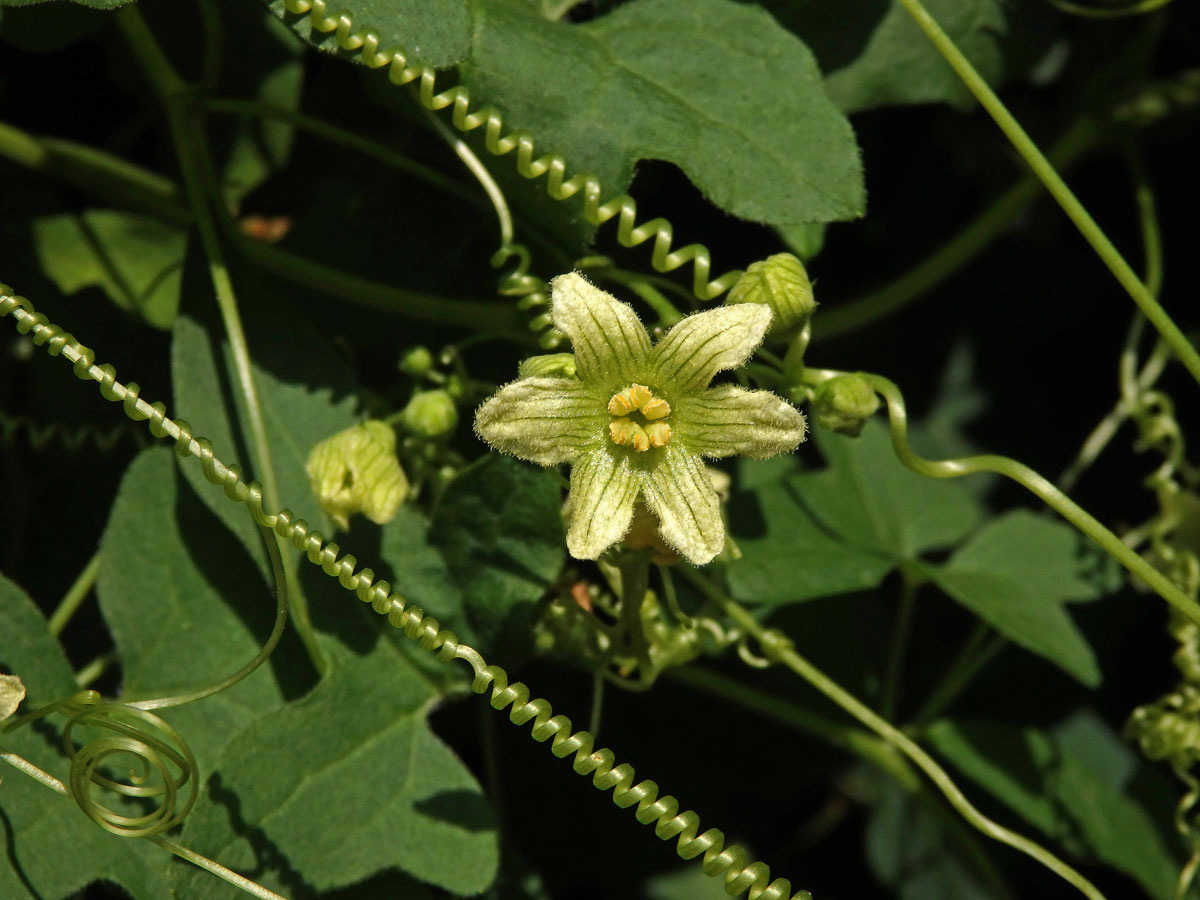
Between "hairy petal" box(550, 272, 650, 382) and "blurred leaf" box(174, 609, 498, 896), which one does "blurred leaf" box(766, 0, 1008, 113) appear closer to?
"hairy petal" box(550, 272, 650, 382)

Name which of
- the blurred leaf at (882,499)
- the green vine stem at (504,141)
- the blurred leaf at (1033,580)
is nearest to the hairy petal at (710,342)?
the green vine stem at (504,141)

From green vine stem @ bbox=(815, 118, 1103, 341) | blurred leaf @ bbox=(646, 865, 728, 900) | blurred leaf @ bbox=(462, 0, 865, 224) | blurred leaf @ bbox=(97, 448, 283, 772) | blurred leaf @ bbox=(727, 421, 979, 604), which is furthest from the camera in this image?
blurred leaf @ bbox=(646, 865, 728, 900)

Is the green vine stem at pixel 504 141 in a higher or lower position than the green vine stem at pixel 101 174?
higher

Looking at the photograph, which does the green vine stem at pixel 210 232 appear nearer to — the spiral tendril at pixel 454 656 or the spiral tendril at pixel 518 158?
the spiral tendril at pixel 454 656

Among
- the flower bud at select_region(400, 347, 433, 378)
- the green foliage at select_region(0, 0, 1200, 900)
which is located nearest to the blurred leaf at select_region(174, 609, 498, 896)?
the green foliage at select_region(0, 0, 1200, 900)

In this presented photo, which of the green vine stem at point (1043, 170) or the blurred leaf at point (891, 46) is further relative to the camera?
the blurred leaf at point (891, 46)

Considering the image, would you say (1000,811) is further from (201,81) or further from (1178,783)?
(201,81)

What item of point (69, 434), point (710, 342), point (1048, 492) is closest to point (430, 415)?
point (710, 342)
